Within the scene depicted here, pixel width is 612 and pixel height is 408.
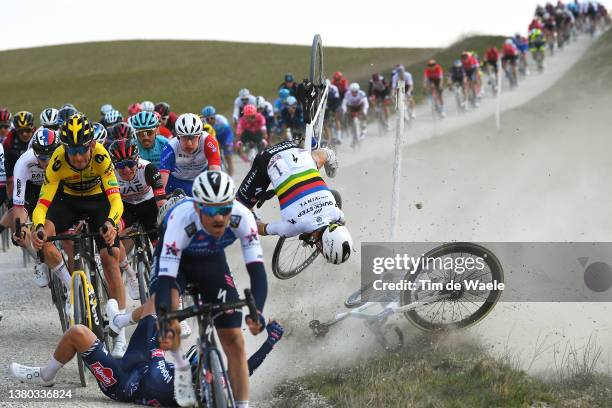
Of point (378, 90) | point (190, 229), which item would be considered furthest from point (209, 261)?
point (378, 90)

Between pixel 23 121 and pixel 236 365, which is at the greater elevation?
pixel 23 121

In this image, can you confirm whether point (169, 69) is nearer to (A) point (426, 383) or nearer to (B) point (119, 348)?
Result: (B) point (119, 348)

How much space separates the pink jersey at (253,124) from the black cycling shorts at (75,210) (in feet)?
45.8

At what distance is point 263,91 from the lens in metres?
53.9

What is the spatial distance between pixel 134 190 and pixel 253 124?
1302cm

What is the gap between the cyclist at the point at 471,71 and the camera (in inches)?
1261

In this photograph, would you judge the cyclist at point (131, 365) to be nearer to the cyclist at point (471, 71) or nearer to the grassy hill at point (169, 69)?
the cyclist at point (471, 71)

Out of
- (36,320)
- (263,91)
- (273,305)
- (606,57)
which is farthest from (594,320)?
(263,91)

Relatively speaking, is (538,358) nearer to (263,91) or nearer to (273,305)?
(273,305)

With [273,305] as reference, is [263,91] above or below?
above

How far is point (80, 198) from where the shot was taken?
8.90m

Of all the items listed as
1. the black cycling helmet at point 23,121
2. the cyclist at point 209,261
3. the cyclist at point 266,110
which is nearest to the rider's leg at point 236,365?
the cyclist at point 209,261

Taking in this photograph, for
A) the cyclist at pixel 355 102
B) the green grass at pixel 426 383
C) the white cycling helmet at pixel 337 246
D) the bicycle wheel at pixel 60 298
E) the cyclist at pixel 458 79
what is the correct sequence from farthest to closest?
the cyclist at pixel 458 79 → the cyclist at pixel 355 102 → the bicycle wheel at pixel 60 298 → the white cycling helmet at pixel 337 246 → the green grass at pixel 426 383

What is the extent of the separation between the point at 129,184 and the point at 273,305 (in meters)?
2.39
